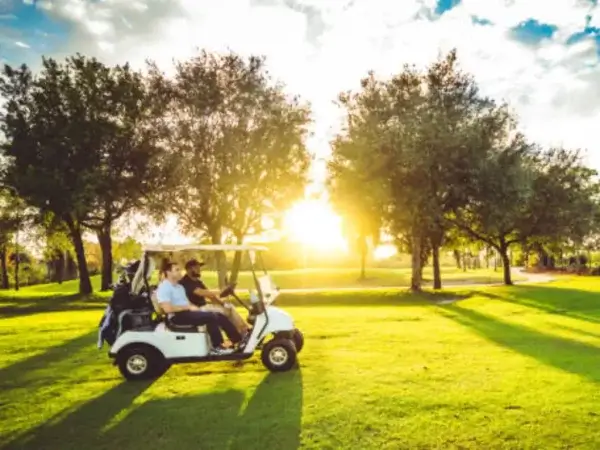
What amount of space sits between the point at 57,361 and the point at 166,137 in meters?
25.5

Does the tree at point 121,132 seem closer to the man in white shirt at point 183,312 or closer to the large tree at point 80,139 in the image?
the large tree at point 80,139

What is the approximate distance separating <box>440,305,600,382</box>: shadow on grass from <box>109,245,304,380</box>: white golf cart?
20.4 feet

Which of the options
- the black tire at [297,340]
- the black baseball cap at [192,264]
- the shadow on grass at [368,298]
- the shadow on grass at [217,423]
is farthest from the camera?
the shadow on grass at [368,298]

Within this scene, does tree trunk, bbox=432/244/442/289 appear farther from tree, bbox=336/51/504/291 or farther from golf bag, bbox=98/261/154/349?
golf bag, bbox=98/261/154/349

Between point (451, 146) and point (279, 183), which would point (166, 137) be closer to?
point (279, 183)

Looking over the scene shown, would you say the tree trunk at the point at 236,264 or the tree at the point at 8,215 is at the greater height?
the tree at the point at 8,215

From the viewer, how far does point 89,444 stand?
26.8ft

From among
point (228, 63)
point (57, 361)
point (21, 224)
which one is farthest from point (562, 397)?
point (21, 224)

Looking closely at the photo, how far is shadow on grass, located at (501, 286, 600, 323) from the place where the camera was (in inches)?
983

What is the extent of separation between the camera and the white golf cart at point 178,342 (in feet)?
40.0

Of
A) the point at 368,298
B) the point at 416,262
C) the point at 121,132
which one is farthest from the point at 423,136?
the point at 121,132

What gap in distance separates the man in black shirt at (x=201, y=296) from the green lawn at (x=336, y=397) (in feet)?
3.67

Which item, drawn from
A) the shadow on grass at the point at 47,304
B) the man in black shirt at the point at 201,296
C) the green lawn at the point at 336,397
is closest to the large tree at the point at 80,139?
the shadow on grass at the point at 47,304

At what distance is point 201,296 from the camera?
539 inches
